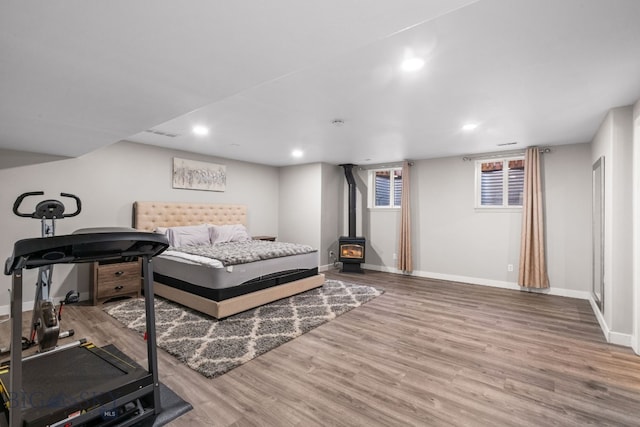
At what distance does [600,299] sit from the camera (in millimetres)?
3670

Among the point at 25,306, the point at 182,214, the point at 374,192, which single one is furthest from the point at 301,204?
the point at 25,306

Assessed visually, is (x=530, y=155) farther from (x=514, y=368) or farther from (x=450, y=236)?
(x=514, y=368)

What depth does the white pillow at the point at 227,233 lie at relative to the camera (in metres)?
5.41

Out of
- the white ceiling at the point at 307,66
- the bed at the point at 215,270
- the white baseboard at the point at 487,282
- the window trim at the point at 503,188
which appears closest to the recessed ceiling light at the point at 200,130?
the white ceiling at the point at 307,66

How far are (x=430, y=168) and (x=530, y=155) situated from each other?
66.6 inches

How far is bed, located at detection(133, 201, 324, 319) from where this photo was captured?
12.0ft

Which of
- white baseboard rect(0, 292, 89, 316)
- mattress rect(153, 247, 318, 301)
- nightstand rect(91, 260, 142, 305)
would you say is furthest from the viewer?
nightstand rect(91, 260, 142, 305)

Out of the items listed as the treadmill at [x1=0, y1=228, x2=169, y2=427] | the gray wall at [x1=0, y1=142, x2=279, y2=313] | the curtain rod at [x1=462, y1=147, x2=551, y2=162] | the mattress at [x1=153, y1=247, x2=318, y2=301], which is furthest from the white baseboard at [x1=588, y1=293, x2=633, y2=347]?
the gray wall at [x1=0, y1=142, x2=279, y2=313]

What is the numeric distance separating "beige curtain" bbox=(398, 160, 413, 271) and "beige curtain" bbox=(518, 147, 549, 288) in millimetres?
1944

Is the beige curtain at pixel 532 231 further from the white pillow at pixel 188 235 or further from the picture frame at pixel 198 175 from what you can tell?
the picture frame at pixel 198 175

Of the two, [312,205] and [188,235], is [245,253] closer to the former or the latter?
[188,235]

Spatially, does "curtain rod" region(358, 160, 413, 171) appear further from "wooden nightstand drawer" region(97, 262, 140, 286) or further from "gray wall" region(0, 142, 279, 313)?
"wooden nightstand drawer" region(97, 262, 140, 286)

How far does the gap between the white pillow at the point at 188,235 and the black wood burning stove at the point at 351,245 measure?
281cm

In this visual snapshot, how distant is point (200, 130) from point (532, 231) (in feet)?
17.5
